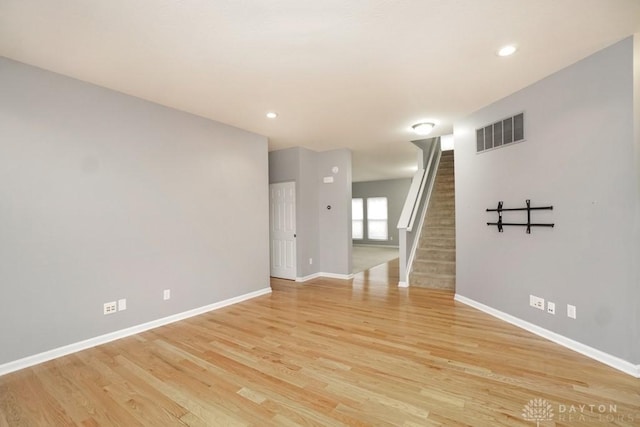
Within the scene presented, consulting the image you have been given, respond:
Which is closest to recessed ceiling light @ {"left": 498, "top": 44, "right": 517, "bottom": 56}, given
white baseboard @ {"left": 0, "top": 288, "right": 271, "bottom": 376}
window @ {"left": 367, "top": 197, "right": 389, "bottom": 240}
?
white baseboard @ {"left": 0, "top": 288, "right": 271, "bottom": 376}

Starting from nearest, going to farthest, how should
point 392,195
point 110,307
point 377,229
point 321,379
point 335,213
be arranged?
point 321,379 < point 110,307 < point 335,213 < point 392,195 < point 377,229

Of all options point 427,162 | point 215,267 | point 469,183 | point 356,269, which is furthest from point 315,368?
point 427,162

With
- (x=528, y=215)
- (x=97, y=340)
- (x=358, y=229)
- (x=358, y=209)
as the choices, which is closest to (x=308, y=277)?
(x=97, y=340)

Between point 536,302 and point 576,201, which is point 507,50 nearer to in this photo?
point 576,201

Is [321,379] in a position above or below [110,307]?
below

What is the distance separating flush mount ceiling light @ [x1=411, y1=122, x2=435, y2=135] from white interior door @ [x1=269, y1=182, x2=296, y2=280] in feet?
8.21

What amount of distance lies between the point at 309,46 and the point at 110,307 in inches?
129

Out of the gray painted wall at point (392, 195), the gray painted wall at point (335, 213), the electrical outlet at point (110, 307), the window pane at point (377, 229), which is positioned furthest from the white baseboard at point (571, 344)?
the window pane at point (377, 229)

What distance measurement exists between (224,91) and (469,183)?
3.49 meters

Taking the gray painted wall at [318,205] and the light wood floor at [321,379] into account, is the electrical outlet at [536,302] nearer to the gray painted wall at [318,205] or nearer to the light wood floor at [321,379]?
the light wood floor at [321,379]

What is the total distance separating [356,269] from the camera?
662 cm

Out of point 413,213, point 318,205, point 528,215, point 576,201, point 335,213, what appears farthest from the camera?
point 318,205

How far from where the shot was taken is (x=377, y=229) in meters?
11.2

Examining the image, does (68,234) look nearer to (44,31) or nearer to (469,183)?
(44,31)
